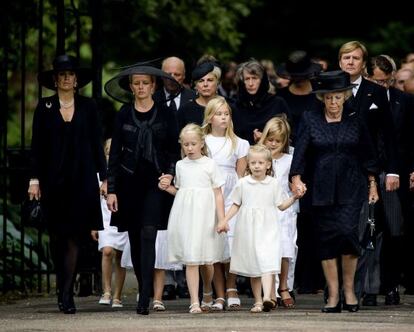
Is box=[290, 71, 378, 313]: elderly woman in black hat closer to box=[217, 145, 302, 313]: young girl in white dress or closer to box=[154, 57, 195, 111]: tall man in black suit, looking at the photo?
box=[217, 145, 302, 313]: young girl in white dress

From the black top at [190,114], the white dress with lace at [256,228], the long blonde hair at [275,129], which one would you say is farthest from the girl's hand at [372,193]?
the black top at [190,114]

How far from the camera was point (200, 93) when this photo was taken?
17500 mm

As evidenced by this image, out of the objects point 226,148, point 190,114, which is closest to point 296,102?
point 190,114

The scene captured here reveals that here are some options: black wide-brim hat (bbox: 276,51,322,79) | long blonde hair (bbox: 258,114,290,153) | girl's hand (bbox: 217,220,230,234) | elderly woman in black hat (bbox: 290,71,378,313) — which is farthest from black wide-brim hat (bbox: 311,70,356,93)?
black wide-brim hat (bbox: 276,51,322,79)

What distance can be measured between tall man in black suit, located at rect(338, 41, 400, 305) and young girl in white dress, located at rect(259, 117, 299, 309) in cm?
71

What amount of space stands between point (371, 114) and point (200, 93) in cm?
182

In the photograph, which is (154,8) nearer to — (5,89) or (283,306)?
(5,89)

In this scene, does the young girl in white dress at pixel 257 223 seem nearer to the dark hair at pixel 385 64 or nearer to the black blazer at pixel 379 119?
the black blazer at pixel 379 119

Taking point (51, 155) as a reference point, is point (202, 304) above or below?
below

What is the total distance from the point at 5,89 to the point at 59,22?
846mm

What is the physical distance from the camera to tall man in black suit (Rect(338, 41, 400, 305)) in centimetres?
1627

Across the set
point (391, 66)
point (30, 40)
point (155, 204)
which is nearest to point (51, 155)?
point (155, 204)

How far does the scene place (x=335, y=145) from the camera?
15.6 metres

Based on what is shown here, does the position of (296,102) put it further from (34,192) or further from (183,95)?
(34,192)
